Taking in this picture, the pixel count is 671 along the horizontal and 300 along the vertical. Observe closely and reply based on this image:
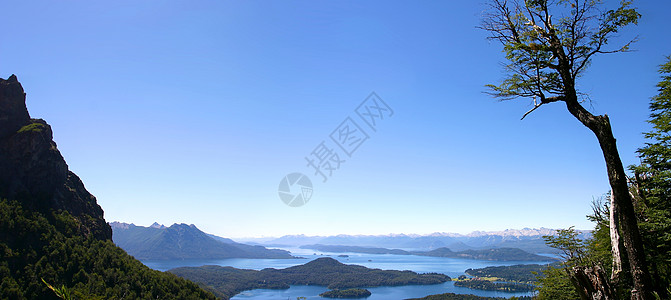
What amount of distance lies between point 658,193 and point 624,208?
751cm

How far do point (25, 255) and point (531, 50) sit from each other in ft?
214

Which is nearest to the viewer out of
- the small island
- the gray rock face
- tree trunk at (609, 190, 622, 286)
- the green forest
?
tree trunk at (609, 190, 622, 286)

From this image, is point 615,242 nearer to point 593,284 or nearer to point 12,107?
point 593,284

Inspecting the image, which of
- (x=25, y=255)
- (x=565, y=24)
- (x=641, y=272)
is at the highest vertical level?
(x=565, y=24)

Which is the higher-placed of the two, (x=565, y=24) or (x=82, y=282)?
(x=565, y=24)

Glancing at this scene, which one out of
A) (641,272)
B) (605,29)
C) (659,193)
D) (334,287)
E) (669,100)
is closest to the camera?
(641,272)

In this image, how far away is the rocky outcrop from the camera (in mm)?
54156

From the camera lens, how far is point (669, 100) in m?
11.5

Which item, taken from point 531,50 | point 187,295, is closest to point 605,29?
point 531,50

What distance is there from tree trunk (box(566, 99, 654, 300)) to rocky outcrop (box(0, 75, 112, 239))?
73204 millimetres

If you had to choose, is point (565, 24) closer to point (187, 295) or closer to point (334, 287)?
point (187, 295)

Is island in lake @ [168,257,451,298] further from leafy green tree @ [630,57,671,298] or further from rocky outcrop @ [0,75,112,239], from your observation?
leafy green tree @ [630,57,671,298]

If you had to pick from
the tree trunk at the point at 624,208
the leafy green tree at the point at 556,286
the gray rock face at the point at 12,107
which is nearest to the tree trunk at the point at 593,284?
the tree trunk at the point at 624,208

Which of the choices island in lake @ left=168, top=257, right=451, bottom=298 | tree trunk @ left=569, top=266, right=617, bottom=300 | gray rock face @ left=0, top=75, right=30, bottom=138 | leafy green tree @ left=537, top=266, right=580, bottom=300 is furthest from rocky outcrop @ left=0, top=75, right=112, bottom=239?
island in lake @ left=168, top=257, right=451, bottom=298
